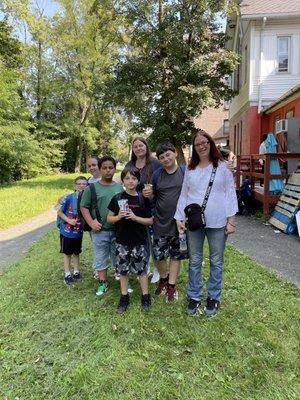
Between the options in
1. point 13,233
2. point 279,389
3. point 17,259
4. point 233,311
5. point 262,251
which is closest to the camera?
point 279,389

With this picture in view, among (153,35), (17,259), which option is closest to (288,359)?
(17,259)

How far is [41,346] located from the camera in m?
3.72

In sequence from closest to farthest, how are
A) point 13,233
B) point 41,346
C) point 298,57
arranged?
point 41,346 → point 13,233 → point 298,57

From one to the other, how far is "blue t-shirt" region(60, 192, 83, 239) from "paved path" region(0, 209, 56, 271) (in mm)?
2378

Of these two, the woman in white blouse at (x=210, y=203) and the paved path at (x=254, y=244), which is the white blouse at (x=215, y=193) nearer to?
the woman in white blouse at (x=210, y=203)

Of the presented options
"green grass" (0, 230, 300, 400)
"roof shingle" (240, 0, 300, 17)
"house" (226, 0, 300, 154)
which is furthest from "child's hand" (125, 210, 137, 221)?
"roof shingle" (240, 0, 300, 17)

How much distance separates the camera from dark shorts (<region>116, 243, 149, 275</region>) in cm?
418

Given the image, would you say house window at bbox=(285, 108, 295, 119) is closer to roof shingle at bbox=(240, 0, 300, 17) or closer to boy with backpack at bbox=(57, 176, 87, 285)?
roof shingle at bbox=(240, 0, 300, 17)

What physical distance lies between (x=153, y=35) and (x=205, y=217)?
1622cm

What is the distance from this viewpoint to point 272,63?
52.5ft

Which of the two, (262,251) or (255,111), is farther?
(255,111)

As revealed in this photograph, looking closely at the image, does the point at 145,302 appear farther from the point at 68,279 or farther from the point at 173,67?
the point at 173,67

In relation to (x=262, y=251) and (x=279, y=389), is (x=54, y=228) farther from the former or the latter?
(x=279, y=389)

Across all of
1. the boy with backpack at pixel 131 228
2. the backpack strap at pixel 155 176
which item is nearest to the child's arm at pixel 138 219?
the boy with backpack at pixel 131 228
